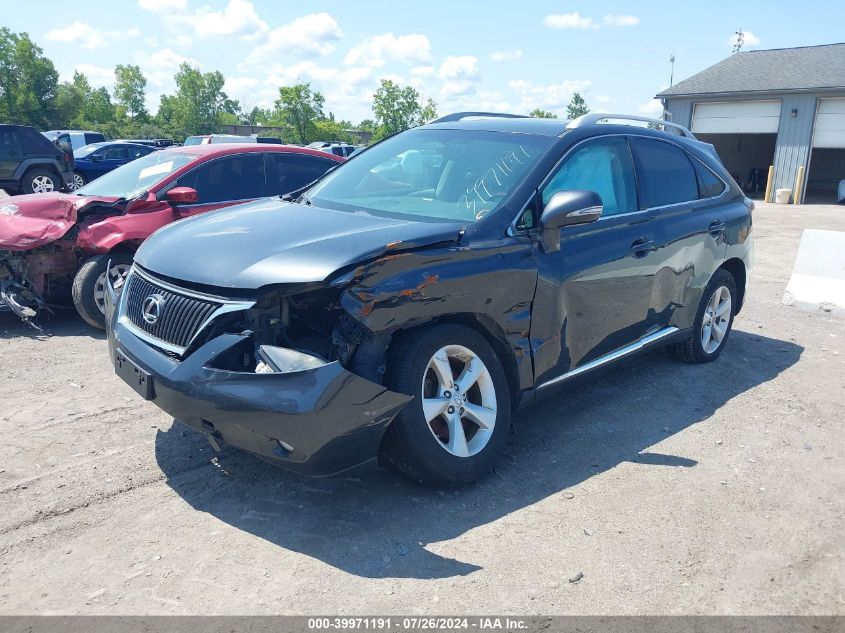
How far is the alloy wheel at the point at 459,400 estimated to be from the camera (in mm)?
3455

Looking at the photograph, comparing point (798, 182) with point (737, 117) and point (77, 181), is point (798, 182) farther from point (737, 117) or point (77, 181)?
point (77, 181)

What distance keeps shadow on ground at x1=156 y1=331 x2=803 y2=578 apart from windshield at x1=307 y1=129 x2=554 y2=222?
1.37m

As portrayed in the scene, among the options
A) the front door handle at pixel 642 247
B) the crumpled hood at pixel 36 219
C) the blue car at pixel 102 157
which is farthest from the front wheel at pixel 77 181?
the front door handle at pixel 642 247

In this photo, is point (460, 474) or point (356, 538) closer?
point (356, 538)

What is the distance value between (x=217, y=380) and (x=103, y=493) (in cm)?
109

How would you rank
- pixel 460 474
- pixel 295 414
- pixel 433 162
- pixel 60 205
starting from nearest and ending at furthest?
pixel 295 414
pixel 460 474
pixel 433 162
pixel 60 205

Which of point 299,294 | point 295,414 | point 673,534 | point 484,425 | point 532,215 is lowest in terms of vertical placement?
point 673,534

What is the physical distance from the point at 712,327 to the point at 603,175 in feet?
6.89

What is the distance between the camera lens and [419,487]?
3701 mm

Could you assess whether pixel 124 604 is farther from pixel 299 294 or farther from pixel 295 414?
pixel 299 294

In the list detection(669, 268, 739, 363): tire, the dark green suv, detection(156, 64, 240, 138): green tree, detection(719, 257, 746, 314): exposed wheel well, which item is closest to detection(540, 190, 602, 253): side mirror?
detection(669, 268, 739, 363): tire

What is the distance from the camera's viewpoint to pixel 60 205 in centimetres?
645

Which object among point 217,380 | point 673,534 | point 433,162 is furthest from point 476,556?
point 433,162

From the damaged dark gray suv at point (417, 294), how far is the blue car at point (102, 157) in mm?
19459
